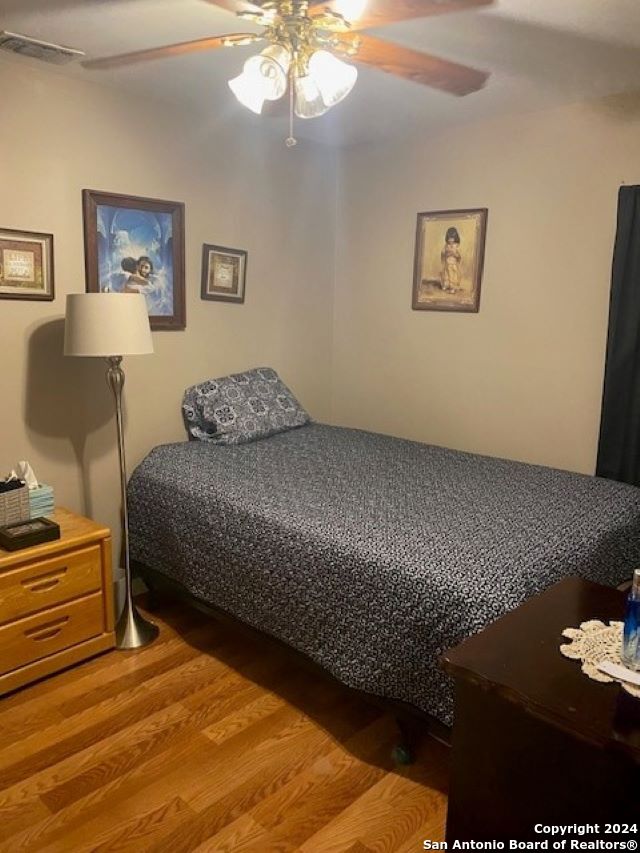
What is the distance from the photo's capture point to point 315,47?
5.97 feet

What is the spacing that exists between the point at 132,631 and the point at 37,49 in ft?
7.54

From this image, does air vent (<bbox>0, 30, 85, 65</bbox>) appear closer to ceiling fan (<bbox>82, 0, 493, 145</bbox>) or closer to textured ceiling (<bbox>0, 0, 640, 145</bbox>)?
textured ceiling (<bbox>0, 0, 640, 145</bbox>)

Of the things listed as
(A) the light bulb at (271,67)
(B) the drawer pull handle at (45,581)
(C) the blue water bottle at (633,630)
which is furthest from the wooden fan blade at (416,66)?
(B) the drawer pull handle at (45,581)

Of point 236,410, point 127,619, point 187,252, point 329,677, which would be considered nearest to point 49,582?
point 127,619

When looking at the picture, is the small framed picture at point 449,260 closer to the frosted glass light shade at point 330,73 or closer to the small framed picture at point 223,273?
the small framed picture at point 223,273

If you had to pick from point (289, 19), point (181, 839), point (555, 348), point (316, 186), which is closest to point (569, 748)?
point (181, 839)

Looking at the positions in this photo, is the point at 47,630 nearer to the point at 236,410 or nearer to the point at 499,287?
the point at 236,410

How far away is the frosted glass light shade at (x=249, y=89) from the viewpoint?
5.88 ft

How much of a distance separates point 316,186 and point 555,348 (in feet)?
5.57

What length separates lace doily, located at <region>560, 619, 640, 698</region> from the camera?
1147mm

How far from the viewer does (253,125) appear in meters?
3.28

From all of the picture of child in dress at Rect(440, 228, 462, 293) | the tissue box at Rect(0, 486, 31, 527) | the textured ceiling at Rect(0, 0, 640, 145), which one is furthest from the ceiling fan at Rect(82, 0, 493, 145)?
the tissue box at Rect(0, 486, 31, 527)

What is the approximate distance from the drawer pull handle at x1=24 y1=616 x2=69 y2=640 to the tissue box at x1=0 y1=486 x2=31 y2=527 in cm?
41

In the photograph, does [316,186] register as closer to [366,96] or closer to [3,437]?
[366,96]
